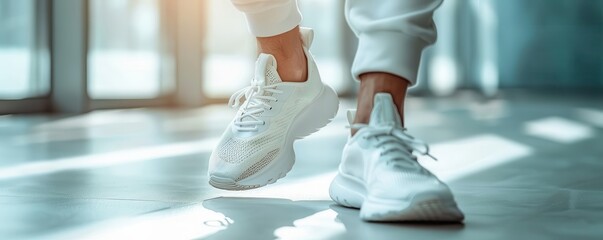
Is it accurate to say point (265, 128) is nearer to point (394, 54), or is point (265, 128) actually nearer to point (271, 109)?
point (271, 109)

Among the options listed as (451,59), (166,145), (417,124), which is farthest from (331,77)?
(166,145)

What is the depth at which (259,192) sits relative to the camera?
1.36 metres

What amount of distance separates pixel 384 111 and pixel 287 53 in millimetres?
301

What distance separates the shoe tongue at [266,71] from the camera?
4.30 ft

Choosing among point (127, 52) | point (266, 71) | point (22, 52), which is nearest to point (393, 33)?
point (266, 71)

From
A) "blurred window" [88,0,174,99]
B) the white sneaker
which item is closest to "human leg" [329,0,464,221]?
the white sneaker

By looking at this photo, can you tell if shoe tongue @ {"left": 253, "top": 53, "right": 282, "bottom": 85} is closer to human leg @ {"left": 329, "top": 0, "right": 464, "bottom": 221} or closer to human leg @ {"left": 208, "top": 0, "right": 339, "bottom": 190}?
human leg @ {"left": 208, "top": 0, "right": 339, "bottom": 190}

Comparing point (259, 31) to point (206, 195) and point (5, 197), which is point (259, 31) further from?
point (5, 197)

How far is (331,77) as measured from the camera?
8625mm

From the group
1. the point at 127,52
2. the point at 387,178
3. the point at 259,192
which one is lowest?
the point at 127,52

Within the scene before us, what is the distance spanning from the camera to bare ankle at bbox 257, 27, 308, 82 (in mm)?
1347

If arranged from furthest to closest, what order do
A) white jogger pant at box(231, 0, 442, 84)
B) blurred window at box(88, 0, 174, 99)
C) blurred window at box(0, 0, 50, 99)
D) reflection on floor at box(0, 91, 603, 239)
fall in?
1. blurred window at box(88, 0, 174, 99)
2. blurred window at box(0, 0, 50, 99)
3. white jogger pant at box(231, 0, 442, 84)
4. reflection on floor at box(0, 91, 603, 239)

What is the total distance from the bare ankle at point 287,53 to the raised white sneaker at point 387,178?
0.20 m

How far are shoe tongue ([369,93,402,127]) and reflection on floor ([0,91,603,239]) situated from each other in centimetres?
12
